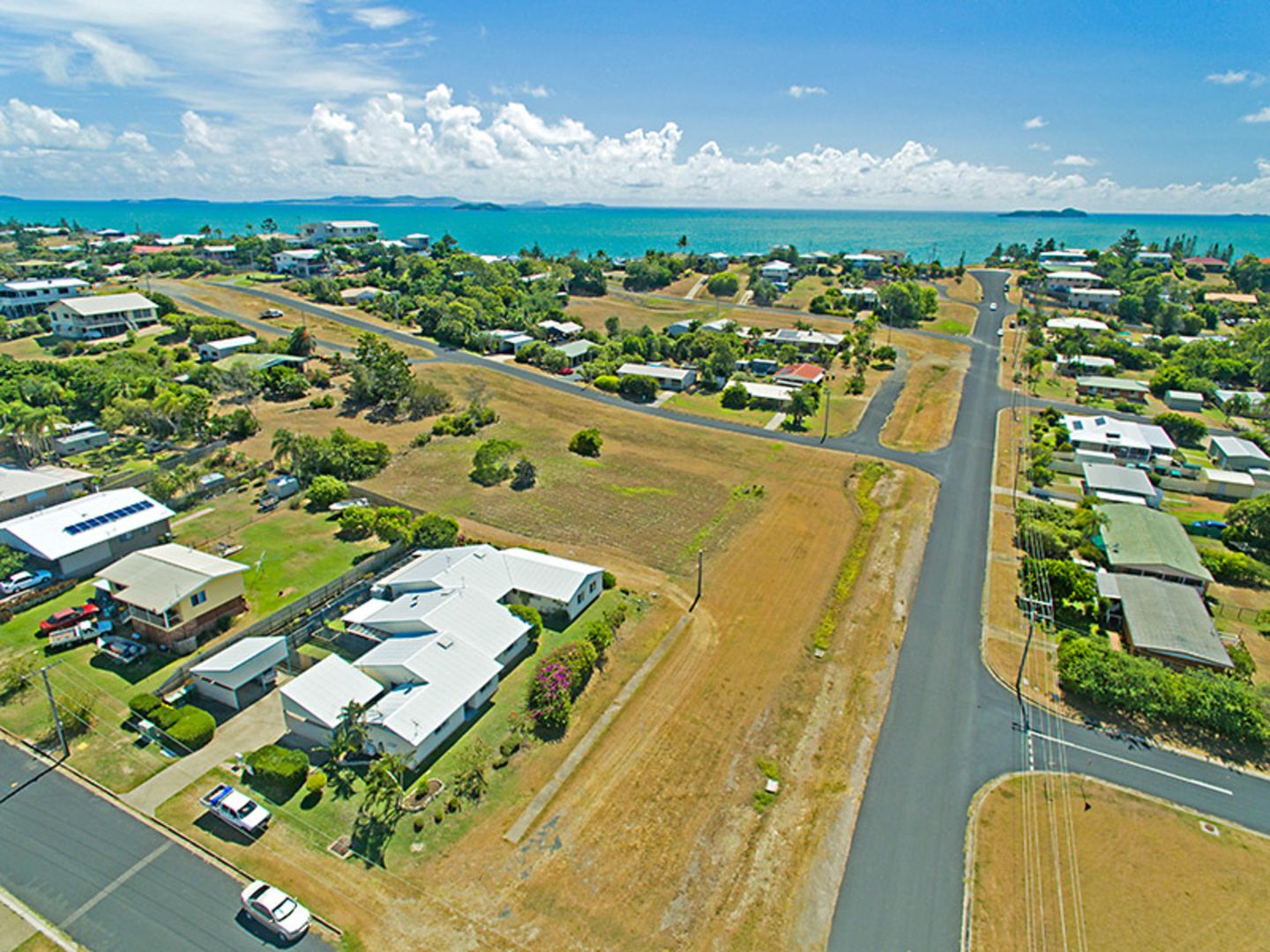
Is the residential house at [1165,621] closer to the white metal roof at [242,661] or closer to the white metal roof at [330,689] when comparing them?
the white metal roof at [330,689]

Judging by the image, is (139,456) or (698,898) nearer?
(698,898)

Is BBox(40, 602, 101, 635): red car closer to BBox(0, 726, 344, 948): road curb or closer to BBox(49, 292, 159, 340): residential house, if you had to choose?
BBox(0, 726, 344, 948): road curb

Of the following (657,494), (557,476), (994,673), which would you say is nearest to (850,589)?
(994,673)

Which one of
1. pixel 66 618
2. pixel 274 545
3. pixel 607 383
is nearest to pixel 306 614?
pixel 274 545

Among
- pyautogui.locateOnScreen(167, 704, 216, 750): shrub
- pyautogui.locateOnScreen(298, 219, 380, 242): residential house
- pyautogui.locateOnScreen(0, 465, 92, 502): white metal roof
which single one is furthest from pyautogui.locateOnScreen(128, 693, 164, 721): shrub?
pyautogui.locateOnScreen(298, 219, 380, 242): residential house

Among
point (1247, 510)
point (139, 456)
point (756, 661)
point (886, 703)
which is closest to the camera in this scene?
point (886, 703)

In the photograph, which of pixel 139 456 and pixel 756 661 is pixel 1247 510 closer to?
pixel 756 661
